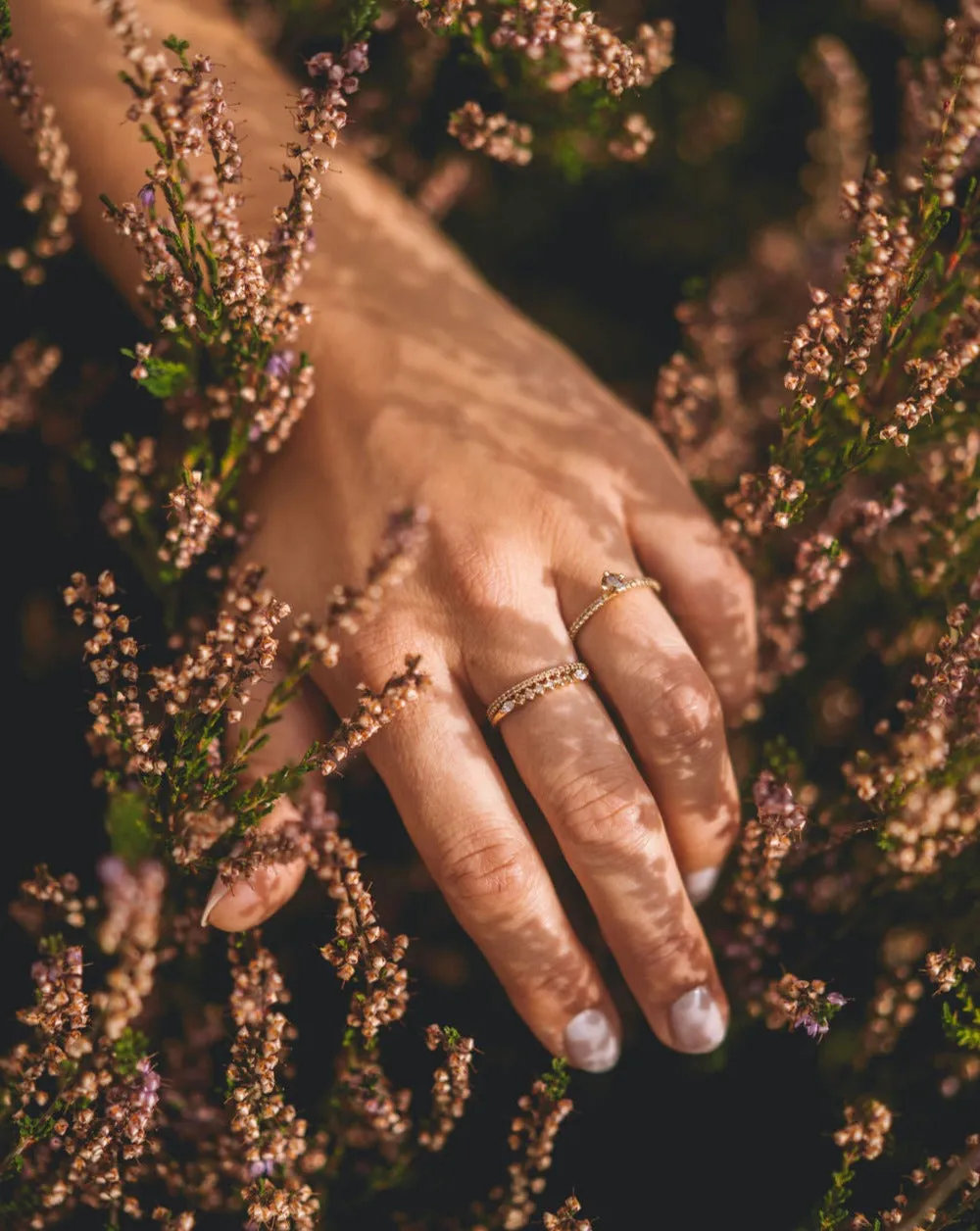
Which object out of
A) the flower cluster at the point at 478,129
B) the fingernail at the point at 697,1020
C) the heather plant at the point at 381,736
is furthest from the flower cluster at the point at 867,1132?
the flower cluster at the point at 478,129

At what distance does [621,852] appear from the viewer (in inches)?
66.5

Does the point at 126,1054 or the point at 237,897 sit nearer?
the point at 126,1054

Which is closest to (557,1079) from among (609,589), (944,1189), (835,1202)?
(835,1202)

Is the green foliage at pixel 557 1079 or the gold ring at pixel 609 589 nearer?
the green foliage at pixel 557 1079

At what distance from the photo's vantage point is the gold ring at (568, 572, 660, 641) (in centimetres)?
179

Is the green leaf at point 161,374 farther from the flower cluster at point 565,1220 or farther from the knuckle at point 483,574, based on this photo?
the flower cluster at point 565,1220

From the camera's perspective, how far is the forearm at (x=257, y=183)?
205 cm

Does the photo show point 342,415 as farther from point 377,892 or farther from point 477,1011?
point 477,1011

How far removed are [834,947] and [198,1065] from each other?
125cm

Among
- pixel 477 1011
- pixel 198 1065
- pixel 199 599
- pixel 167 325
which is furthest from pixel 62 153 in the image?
pixel 477 1011

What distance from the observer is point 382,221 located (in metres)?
2.19

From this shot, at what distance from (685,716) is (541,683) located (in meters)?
0.28

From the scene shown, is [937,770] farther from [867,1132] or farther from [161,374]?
[161,374]

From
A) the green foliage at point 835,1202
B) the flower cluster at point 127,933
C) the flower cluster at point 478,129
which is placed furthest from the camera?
the flower cluster at point 478,129
